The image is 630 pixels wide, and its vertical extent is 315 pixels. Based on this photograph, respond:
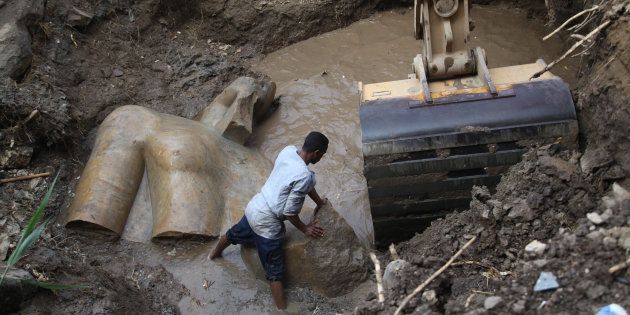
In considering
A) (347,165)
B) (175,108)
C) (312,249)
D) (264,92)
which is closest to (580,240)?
(312,249)

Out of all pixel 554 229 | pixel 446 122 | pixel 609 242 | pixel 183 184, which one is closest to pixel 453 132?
pixel 446 122

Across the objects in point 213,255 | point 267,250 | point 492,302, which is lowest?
point 213,255

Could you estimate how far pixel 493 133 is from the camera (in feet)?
12.6

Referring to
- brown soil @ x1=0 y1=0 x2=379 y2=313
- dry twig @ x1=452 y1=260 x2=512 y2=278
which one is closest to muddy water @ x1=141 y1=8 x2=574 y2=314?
brown soil @ x1=0 y1=0 x2=379 y2=313

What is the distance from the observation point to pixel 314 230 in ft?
13.7

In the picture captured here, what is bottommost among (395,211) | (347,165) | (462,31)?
(347,165)

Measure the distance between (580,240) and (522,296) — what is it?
405 millimetres

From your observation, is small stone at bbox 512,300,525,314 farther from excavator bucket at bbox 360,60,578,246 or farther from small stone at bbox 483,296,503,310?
excavator bucket at bbox 360,60,578,246

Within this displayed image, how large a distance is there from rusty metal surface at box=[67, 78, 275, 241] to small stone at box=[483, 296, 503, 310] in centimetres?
245

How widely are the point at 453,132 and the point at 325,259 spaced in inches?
49.6

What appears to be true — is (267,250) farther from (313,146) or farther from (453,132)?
(453,132)

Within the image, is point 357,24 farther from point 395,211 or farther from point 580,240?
point 580,240

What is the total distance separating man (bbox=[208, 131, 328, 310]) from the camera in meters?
3.92

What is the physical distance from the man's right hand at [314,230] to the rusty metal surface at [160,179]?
2.80 feet
